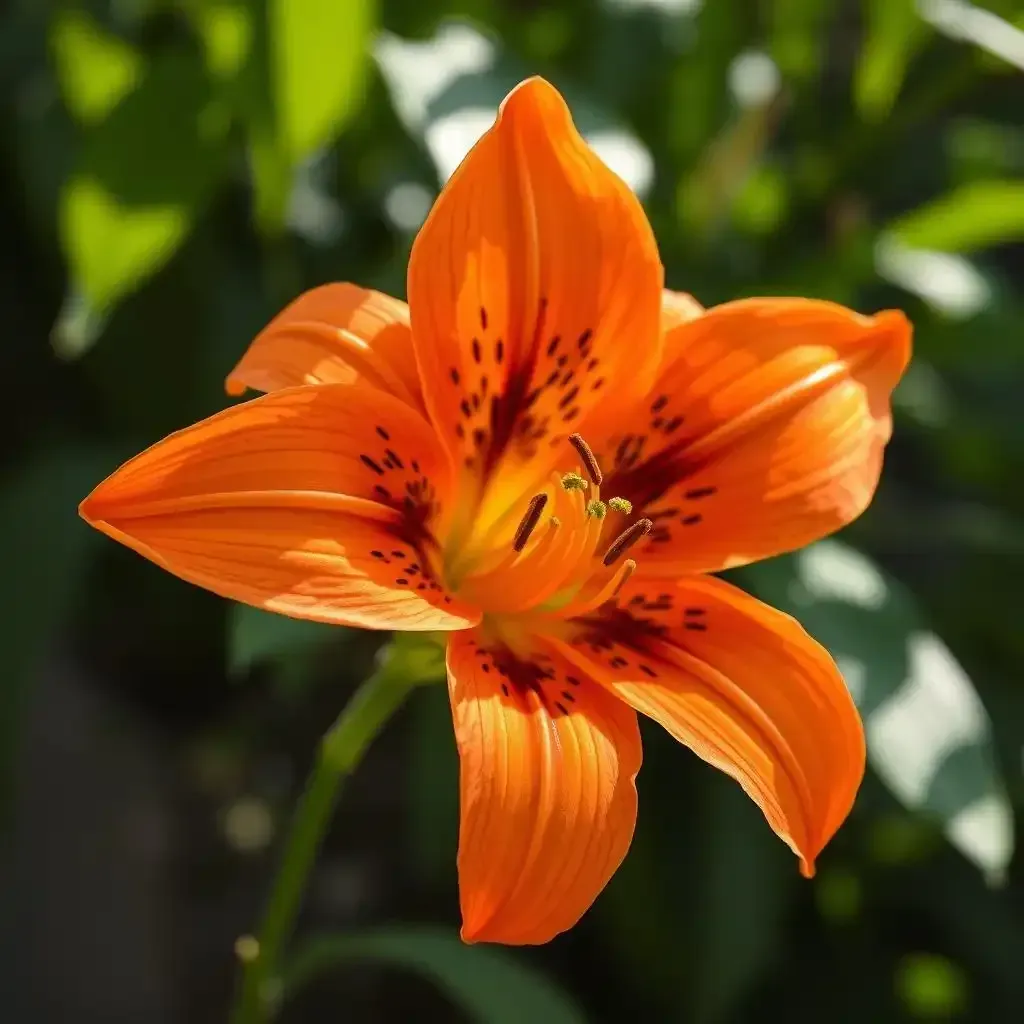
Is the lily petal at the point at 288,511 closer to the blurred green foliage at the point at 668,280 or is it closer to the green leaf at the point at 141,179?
the blurred green foliage at the point at 668,280

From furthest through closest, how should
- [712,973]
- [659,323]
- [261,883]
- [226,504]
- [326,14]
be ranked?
1. [261,883]
2. [712,973]
3. [326,14]
4. [659,323]
5. [226,504]

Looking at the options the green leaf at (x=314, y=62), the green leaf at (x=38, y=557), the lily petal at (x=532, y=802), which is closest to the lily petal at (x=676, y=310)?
the lily petal at (x=532, y=802)

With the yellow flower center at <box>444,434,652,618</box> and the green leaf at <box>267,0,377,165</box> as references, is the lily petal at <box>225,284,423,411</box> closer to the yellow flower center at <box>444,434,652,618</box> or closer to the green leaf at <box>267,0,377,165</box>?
the yellow flower center at <box>444,434,652,618</box>

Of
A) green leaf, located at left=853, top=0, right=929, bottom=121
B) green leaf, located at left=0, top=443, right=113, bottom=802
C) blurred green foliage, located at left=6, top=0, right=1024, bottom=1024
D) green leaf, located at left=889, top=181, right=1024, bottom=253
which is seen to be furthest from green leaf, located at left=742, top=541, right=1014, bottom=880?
green leaf, located at left=0, top=443, right=113, bottom=802

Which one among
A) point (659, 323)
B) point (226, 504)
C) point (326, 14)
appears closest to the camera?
point (226, 504)

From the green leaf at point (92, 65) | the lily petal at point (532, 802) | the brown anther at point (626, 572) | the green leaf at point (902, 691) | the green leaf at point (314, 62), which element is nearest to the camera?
the lily petal at point (532, 802)

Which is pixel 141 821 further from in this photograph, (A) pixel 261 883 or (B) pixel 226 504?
(B) pixel 226 504

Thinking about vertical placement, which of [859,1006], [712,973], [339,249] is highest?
[339,249]

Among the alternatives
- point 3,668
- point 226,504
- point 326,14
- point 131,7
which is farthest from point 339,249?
point 226,504
